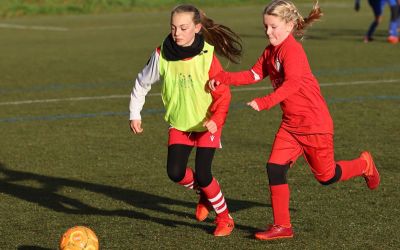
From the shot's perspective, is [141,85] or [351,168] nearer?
[141,85]

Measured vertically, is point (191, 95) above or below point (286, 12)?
below

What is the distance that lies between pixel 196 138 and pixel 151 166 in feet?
8.32

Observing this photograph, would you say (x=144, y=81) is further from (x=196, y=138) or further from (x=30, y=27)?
(x=30, y=27)

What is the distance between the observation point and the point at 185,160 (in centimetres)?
722

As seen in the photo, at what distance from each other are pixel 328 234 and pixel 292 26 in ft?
4.98

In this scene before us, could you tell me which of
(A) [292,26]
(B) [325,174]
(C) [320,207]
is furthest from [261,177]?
(A) [292,26]

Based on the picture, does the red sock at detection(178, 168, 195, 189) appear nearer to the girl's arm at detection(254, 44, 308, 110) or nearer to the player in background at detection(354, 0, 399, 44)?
the girl's arm at detection(254, 44, 308, 110)

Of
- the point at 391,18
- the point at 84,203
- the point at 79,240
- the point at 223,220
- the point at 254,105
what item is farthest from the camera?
the point at 391,18

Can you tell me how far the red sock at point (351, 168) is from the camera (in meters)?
7.43

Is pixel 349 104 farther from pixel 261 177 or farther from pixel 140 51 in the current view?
pixel 140 51

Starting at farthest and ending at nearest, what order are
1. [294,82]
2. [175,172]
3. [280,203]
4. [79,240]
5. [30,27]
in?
[30,27]
[175,172]
[280,203]
[294,82]
[79,240]

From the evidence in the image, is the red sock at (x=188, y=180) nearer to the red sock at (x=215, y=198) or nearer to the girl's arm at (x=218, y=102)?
the red sock at (x=215, y=198)

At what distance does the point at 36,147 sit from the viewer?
1101cm

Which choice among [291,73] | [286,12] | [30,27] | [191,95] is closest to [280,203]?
[291,73]
